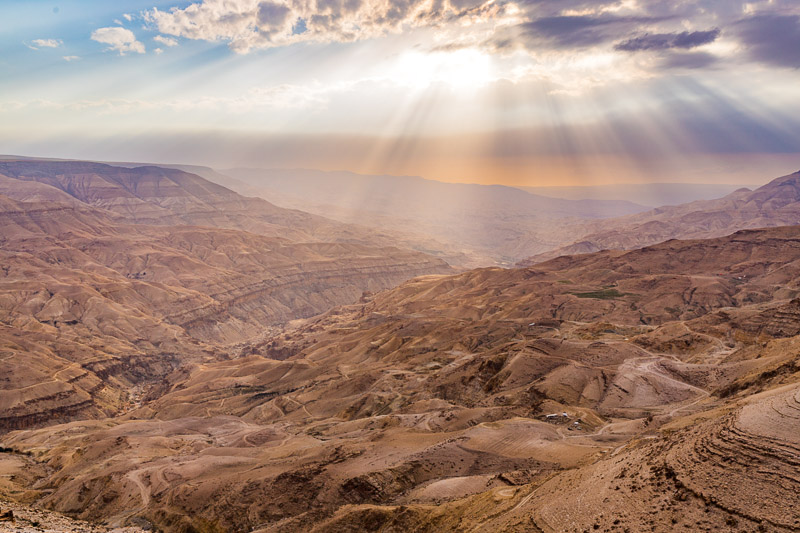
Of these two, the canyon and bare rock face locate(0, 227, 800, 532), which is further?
the canyon

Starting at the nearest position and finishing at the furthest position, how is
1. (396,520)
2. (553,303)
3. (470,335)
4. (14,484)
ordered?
(396,520)
(14,484)
(470,335)
(553,303)

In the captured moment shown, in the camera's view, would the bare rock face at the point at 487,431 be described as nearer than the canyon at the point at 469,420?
Yes

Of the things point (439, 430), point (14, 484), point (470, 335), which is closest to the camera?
point (439, 430)

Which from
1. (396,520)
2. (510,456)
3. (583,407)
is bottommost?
(583,407)

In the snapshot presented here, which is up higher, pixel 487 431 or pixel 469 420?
pixel 487 431

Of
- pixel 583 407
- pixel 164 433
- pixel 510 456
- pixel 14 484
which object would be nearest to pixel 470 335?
pixel 583 407

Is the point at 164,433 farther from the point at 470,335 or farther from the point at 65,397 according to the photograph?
the point at 470,335

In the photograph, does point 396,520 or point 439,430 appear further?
point 439,430

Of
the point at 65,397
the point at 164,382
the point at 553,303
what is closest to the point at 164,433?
the point at 65,397

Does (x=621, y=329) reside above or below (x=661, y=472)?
below

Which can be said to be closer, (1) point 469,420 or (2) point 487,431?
(2) point 487,431
